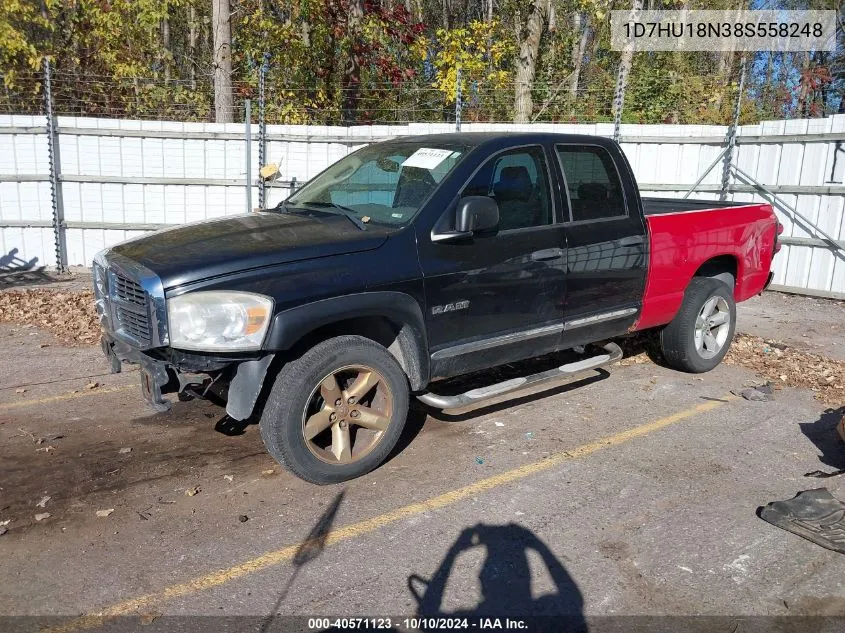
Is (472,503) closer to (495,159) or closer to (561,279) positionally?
(561,279)

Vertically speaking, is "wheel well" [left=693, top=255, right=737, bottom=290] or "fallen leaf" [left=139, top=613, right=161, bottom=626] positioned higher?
"wheel well" [left=693, top=255, right=737, bottom=290]

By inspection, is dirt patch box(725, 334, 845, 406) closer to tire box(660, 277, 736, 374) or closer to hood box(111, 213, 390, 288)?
tire box(660, 277, 736, 374)

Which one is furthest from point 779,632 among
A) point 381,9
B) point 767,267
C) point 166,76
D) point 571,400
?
point 166,76

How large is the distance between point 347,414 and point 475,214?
138 cm

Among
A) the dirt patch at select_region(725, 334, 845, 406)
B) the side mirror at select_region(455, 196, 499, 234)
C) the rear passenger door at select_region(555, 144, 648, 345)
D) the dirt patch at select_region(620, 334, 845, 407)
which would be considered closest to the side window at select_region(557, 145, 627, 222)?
the rear passenger door at select_region(555, 144, 648, 345)

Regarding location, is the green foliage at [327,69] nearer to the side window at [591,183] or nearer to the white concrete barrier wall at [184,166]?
the white concrete barrier wall at [184,166]

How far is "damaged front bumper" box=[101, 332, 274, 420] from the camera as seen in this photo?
3738 millimetres

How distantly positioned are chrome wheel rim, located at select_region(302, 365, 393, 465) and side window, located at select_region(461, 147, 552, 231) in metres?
1.31

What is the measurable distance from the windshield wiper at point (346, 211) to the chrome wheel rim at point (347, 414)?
89 cm

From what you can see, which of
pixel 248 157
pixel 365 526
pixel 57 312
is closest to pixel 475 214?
pixel 365 526

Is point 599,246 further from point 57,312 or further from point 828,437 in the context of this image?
point 57,312

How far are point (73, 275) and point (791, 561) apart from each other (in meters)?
10.3

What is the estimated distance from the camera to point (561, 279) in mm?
4910

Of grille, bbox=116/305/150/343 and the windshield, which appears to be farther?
the windshield
